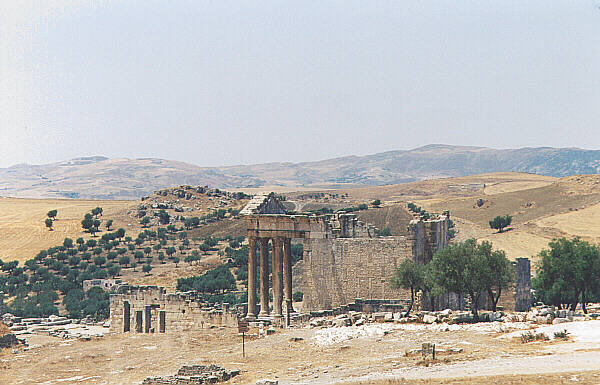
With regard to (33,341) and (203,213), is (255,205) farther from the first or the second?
(203,213)

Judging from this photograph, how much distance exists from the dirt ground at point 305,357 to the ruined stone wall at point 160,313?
87 cm

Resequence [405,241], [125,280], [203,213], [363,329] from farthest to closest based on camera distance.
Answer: [203,213] < [125,280] < [405,241] < [363,329]

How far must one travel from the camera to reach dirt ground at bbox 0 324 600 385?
20.5m

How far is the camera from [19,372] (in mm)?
28922

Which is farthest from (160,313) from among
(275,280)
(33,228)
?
(33,228)

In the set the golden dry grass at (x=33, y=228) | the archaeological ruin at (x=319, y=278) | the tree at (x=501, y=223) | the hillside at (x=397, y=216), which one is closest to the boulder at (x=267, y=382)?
the archaeological ruin at (x=319, y=278)

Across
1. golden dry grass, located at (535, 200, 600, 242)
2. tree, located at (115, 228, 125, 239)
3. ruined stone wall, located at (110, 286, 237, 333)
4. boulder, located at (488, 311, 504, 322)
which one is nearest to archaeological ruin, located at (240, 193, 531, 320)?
ruined stone wall, located at (110, 286, 237, 333)

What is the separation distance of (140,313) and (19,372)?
8.72 m

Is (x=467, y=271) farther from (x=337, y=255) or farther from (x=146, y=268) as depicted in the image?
(x=146, y=268)

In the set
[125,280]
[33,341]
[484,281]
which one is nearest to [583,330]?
[484,281]

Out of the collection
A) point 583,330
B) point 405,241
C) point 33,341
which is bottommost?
point 33,341

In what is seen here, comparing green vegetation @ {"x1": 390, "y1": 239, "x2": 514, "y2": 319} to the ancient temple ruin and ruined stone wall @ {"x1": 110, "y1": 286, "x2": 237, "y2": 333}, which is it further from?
ruined stone wall @ {"x1": 110, "y1": 286, "x2": 237, "y2": 333}

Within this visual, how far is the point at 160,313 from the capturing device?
36.2 m

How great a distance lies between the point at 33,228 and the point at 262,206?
94.4m
